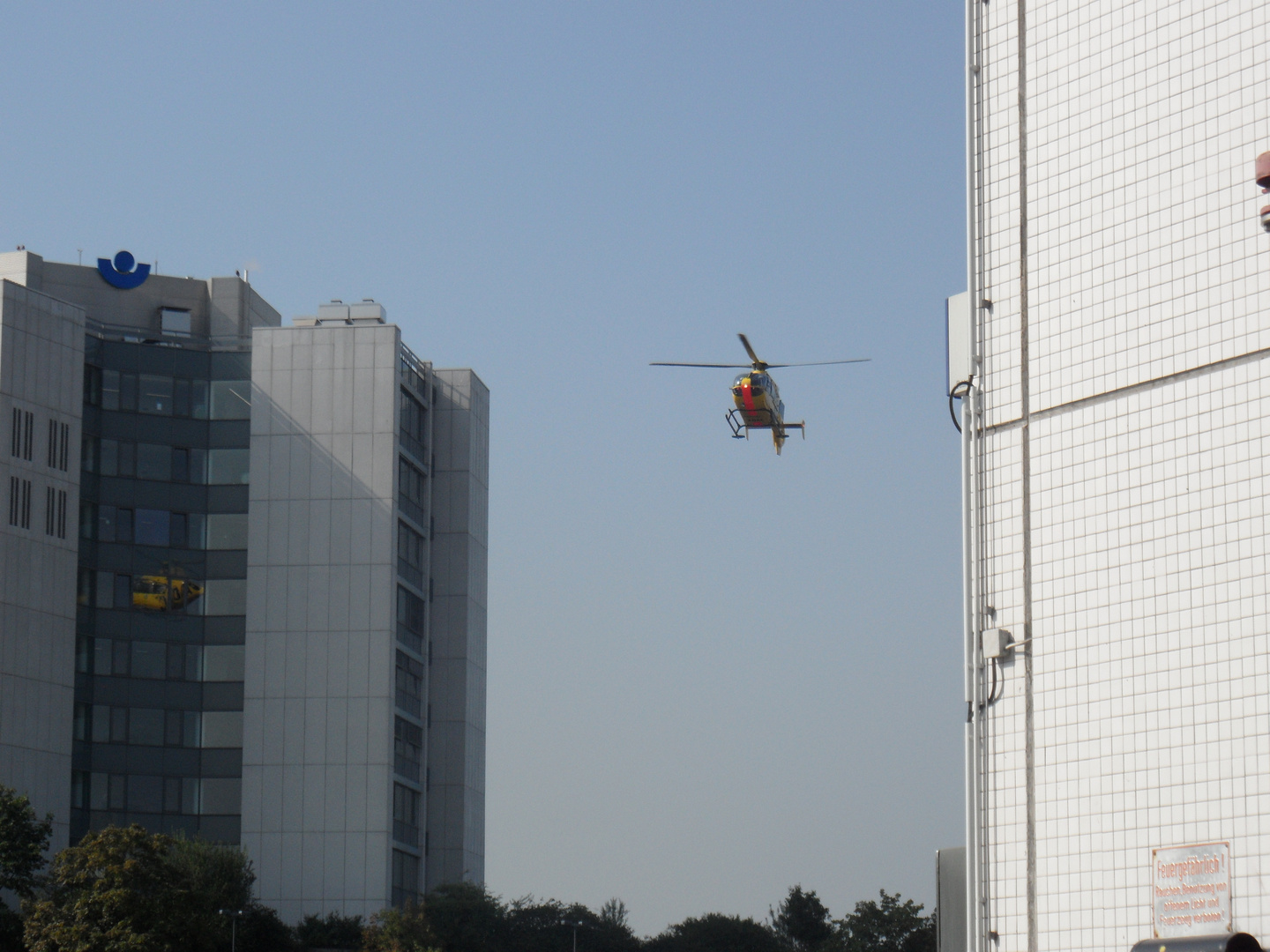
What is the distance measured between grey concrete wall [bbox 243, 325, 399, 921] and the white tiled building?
79.0 meters

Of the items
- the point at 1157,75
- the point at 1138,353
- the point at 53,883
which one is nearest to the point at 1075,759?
the point at 1138,353

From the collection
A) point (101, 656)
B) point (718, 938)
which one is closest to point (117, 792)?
point (101, 656)

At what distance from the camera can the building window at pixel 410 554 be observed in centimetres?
9419

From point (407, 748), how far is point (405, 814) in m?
3.75

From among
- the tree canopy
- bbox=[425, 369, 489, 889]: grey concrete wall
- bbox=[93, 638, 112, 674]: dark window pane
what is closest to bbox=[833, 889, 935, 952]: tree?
the tree canopy

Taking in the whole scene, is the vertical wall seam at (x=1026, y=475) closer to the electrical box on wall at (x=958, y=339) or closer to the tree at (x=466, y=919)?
the electrical box on wall at (x=958, y=339)

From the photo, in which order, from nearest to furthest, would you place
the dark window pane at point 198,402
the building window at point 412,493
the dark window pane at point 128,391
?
the dark window pane at point 128,391 < the dark window pane at point 198,402 < the building window at point 412,493

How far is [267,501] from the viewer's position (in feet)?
299


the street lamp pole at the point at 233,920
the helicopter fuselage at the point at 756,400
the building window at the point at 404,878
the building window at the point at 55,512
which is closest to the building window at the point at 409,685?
the building window at the point at 404,878

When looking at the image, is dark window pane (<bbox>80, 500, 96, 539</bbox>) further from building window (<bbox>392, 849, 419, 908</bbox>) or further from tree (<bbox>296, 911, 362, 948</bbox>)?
building window (<bbox>392, 849, 419, 908</bbox>)

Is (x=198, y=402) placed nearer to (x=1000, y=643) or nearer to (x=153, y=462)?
(x=153, y=462)

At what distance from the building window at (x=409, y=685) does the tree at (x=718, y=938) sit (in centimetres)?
2845

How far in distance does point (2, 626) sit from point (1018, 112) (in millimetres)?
78133

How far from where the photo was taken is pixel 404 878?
9188 centimetres
